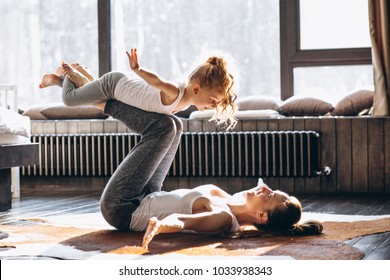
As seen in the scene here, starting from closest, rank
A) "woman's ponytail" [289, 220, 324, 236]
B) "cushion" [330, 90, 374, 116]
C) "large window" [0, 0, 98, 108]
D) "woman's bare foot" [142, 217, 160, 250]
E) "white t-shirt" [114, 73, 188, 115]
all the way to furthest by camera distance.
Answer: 1. "woman's bare foot" [142, 217, 160, 250]
2. "woman's ponytail" [289, 220, 324, 236]
3. "white t-shirt" [114, 73, 188, 115]
4. "cushion" [330, 90, 374, 116]
5. "large window" [0, 0, 98, 108]

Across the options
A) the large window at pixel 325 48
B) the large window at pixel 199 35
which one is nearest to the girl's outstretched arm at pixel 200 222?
the large window at pixel 325 48

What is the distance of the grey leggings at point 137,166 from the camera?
2.87 meters

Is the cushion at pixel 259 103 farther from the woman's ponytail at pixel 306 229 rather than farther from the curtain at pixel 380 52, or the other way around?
the woman's ponytail at pixel 306 229

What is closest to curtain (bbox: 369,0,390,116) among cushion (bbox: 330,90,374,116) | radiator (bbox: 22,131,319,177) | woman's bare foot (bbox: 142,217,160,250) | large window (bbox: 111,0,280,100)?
cushion (bbox: 330,90,374,116)

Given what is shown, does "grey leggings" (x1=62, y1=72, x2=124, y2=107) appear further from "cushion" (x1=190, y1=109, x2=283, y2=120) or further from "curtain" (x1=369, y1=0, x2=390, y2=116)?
"curtain" (x1=369, y1=0, x2=390, y2=116)

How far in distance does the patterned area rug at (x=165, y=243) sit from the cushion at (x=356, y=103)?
150cm

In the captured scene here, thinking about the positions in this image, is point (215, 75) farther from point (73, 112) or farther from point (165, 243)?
point (73, 112)

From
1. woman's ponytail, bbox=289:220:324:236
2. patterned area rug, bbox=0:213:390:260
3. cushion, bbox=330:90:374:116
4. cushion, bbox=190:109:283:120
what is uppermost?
cushion, bbox=330:90:374:116

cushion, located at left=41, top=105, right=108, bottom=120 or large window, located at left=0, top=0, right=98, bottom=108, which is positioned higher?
large window, located at left=0, top=0, right=98, bottom=108

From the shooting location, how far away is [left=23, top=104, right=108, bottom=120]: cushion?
204 inches

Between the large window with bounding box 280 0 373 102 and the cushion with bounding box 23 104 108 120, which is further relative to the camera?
the cushion with bounding box 23 104 108 120

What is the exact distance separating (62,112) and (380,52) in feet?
7.85

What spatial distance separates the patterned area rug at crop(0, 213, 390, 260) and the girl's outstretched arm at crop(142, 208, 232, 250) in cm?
4

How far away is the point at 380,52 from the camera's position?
457cm
